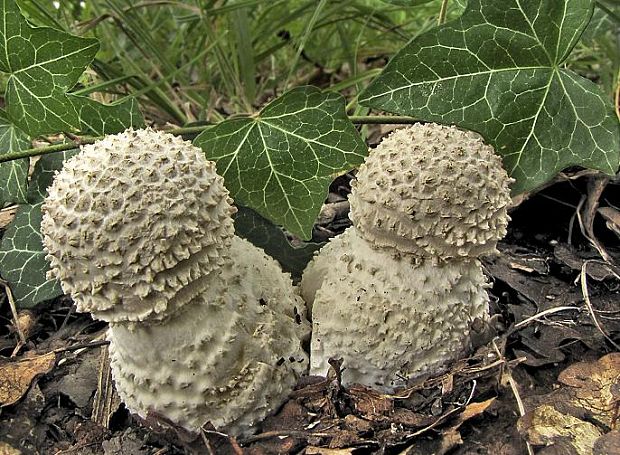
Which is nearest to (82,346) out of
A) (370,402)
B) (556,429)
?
(370,402)

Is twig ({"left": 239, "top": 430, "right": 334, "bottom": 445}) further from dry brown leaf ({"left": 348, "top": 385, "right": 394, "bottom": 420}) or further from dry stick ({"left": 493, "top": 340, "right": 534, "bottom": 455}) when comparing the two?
dry stick ({"left": 493, "top": 340, "right": 534, "bottom": 455})

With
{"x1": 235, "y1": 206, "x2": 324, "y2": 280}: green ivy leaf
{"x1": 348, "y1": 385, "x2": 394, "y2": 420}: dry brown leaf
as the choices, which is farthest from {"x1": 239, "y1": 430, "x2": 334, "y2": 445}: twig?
{"x1": 235, "y1": 206, "x2": 324, "y2": 280}: green ivy leaf

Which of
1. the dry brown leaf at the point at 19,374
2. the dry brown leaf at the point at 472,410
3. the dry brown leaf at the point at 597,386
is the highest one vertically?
the dry brown leaf at the point at 19,374

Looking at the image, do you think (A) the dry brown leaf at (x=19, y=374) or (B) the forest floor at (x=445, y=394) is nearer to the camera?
(B) the forest floor at (x=445, y=394)

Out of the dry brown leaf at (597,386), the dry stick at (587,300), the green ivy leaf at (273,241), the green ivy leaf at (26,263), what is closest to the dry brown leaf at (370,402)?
the dry brown leaf at (597,386)

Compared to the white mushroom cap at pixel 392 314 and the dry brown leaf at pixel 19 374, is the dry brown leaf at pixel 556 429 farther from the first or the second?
the dry brown leaf at pixel 19 374

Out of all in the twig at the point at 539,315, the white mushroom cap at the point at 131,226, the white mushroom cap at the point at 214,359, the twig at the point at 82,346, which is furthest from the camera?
the twig at the point at 82,346

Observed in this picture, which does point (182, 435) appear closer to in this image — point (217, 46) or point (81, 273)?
point (81, 273)

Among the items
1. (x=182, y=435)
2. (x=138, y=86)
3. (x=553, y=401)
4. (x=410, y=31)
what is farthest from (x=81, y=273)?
(x=410, y=31)
